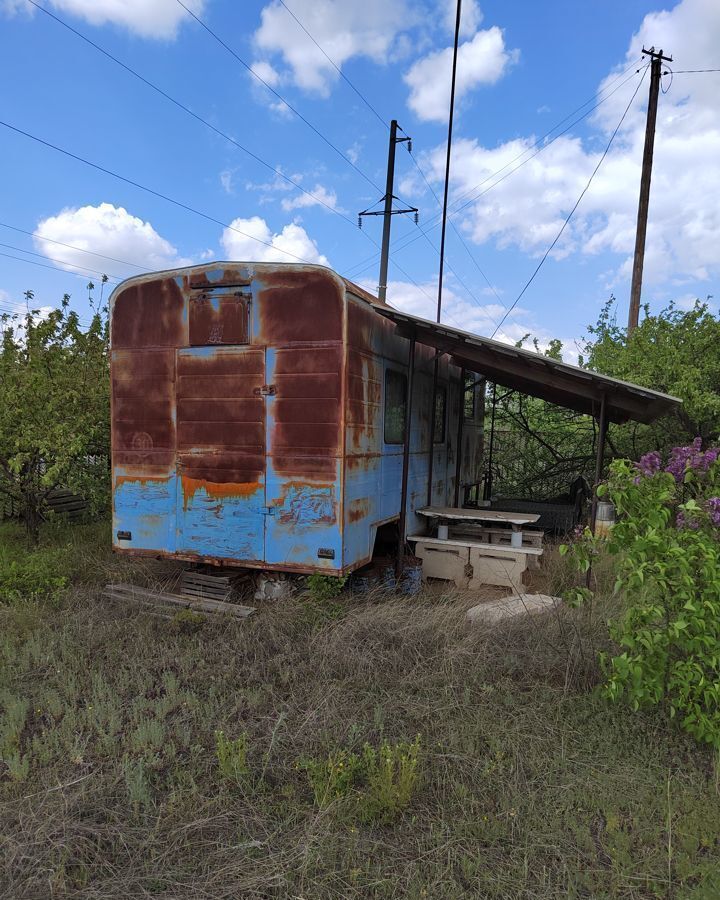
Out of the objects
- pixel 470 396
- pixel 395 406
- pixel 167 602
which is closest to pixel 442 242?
pixel 470 396

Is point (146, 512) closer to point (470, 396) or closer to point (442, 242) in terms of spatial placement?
point (470, 396)

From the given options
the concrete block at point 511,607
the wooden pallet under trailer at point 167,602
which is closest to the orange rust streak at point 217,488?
the wooden pallet under trailer at point 167,602

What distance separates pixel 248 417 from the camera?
566 cm

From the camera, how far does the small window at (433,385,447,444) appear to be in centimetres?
839

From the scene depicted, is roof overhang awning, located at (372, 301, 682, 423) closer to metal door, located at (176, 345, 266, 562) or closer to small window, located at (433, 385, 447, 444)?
metal door, located at (176, 345, 266, 562)

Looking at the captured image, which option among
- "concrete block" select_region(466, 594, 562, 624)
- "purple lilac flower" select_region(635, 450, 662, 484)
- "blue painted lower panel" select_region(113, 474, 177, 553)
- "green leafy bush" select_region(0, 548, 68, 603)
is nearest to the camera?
"purple lilac flower" select_region(635, 450, 662, 484)

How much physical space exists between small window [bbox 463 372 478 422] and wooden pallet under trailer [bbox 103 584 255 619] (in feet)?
18.8

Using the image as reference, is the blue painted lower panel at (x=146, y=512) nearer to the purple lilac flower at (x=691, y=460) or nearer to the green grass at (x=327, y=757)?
the green grass at (x=327, y=757)

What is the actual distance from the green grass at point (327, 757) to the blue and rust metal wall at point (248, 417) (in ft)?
3.46

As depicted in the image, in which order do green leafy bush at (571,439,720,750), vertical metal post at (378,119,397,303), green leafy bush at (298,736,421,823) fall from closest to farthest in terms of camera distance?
green leafy bush at (298,736,421,823), green leafy bush at (571,439,720,750), vertical metal post at (378,119,397,303)

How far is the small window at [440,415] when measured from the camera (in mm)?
8391

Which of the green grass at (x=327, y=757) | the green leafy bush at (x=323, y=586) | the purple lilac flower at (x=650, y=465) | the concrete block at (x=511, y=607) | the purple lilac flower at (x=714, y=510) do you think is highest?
the purple lilac flower at (x=650, y=465)

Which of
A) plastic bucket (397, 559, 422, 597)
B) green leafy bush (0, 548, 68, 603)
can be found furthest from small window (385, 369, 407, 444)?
green leafy bush (0, 548, 68, 603)

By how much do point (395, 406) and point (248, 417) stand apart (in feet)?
6.38
